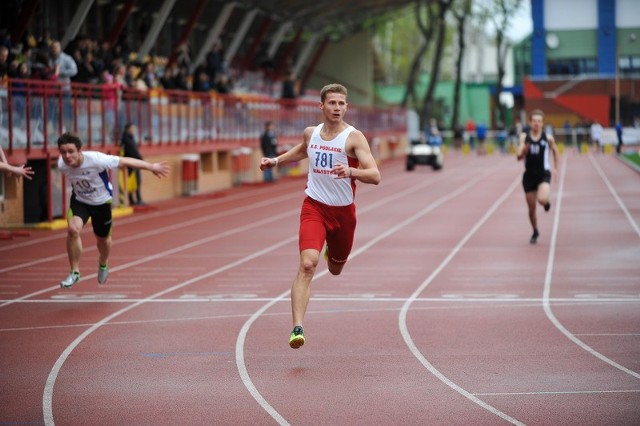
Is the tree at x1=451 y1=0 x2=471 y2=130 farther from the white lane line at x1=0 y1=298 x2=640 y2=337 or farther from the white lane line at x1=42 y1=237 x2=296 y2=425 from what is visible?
the white lane line at x1=0 y1=298 x2=640 y2=337

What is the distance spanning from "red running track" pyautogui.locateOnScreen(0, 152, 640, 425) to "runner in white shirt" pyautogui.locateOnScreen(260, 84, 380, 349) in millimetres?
679

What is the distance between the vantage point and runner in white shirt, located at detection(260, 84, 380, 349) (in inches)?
398

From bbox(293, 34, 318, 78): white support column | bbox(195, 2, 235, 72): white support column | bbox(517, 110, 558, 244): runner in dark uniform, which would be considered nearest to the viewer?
bbox(517, 110, 558, 244): runner in dark uniform

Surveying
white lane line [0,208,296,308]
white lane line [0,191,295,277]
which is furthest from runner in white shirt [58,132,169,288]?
white lane line [0,191,295,277]

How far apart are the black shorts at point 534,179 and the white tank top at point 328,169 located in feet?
Result: 32.1

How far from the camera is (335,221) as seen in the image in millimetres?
10539

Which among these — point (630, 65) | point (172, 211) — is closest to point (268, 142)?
point (172, 211)

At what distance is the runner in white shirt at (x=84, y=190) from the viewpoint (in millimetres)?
13750

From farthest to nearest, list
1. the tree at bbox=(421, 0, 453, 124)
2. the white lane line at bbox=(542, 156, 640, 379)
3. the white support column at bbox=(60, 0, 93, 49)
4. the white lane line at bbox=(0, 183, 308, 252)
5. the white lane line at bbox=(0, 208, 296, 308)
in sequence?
the tree at bbox=(421, 0, 453, 124)
the white support column at bbox=(60, 0, 93, 49)
the white lane line at bbox=(0, 183, 308, 252)
the white lane line at bbox=(0, 208, 296, 308)
the white lane line at bbox=(542, 156, 640, 379)

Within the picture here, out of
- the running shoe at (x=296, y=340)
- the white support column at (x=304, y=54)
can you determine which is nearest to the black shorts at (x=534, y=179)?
the running shoe at (x=296, y=340)

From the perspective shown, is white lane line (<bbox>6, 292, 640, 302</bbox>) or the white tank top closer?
the white tank top

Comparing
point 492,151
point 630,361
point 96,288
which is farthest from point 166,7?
point 492,151

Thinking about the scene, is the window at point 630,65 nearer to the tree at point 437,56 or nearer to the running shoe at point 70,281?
the tree at point 437,56

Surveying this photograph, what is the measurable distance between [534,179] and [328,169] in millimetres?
10209
